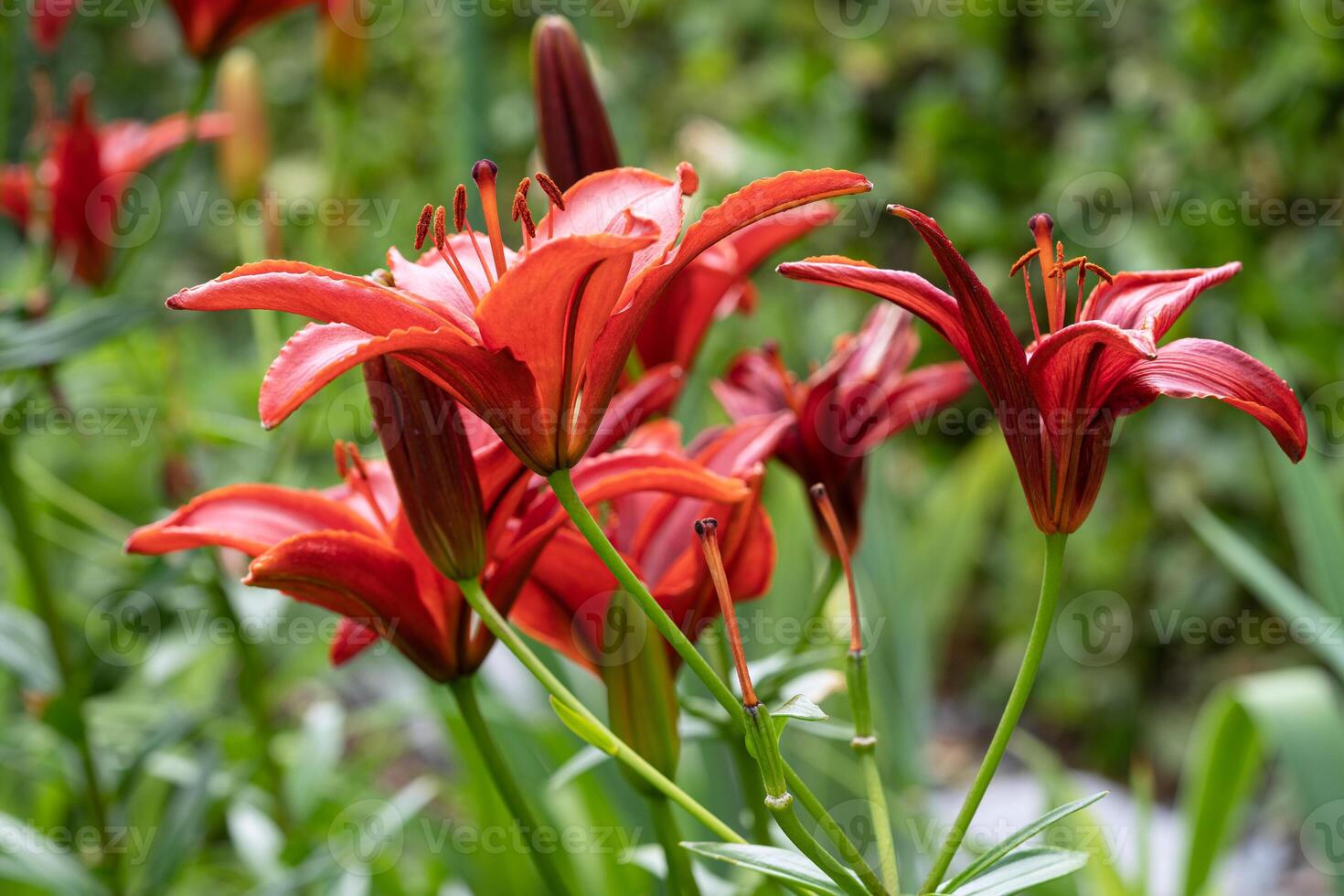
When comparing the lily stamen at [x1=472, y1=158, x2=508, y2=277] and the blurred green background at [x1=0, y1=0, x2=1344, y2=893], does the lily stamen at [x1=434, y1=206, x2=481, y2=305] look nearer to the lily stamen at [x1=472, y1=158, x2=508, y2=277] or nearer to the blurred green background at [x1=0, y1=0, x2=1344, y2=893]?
the lily stamen at [x1=472, y1=158, x2=508, y2=277]

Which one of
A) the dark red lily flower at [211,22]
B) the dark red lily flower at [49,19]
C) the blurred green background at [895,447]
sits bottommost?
the blurred green background at [895,447]

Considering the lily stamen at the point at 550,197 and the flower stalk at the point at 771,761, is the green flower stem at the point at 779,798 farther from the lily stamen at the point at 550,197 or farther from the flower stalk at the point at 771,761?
the lily stamen at the point at 550,197

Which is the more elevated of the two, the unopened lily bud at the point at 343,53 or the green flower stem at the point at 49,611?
the unopened lily bud at the point at 343,53

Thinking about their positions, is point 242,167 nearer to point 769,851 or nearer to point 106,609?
point 106,609

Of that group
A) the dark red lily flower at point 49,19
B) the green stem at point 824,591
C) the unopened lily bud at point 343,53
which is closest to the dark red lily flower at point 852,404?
the green stem at point 824,591

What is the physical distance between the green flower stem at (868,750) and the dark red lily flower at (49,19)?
584 millimetres

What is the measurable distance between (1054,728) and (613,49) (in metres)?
1.34

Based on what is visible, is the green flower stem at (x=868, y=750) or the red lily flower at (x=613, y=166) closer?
the green flower stem at (x=868, y=750)

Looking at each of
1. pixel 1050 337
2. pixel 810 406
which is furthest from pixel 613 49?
pixel 1050 337

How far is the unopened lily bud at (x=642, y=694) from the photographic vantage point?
1.24 ft

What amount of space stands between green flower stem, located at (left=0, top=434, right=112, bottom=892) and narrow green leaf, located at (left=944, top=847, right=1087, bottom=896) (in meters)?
0.48

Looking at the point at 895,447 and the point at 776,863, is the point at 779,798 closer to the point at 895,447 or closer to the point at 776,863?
the point at 776,863

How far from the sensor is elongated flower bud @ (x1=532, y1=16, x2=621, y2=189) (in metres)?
0.47

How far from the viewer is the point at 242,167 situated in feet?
3.08
